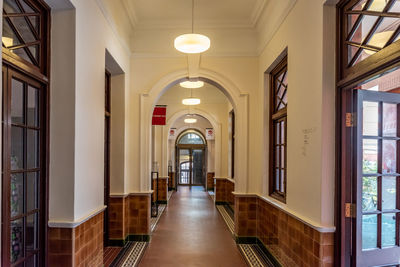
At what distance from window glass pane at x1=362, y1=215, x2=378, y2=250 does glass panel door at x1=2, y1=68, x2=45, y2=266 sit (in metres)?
2.94

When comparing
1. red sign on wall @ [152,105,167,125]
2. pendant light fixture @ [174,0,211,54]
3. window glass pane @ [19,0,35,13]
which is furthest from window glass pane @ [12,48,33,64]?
red sign on wall @ [152,105,167,125]

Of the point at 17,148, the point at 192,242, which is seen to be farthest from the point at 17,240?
the point at 192,242

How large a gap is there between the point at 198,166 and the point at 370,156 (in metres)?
14.5

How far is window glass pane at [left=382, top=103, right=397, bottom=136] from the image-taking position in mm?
2668

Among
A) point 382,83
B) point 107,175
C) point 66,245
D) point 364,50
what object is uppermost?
point 364,50

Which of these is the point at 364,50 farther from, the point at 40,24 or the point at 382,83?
the point at 40,24

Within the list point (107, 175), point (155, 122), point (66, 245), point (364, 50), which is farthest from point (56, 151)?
point (155, 122)

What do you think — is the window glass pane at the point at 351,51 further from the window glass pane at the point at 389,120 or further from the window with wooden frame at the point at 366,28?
the window glass pane at the point at 389,120

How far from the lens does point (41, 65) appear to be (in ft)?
8.91

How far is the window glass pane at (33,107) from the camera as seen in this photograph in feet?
8.38

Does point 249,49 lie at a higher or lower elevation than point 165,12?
lower

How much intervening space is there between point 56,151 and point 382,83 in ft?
10.7

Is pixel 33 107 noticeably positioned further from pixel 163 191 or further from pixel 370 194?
pixel 163 191

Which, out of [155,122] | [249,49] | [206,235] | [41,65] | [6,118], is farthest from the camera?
[155,122]
